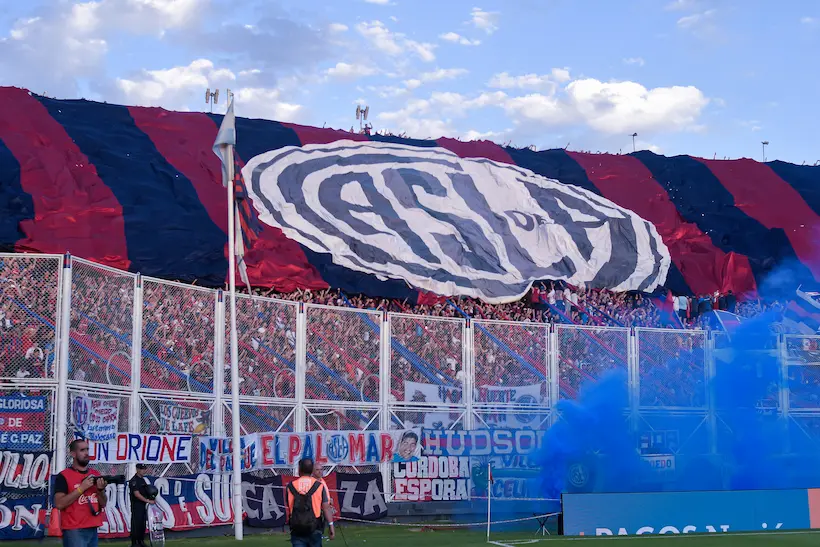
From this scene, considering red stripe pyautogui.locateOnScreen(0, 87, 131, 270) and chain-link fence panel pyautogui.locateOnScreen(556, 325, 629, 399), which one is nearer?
red stripe pyautogui.locateOnScreen(0, 87, 131, 270)

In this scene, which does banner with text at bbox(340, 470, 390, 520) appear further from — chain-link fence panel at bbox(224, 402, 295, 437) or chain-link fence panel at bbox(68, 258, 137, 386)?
chain-link fence panel at bbox(68, 258, 137, 386)

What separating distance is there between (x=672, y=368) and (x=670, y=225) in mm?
8816

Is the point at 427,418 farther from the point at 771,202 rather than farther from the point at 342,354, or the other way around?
the point at 771,202

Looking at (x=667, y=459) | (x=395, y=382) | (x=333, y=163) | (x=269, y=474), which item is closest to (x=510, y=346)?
(x=395, y=382)

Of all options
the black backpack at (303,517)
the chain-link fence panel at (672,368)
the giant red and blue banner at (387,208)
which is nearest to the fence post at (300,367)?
the giant red and blue banner at (387,208)

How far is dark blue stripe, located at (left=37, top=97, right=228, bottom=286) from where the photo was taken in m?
28.0

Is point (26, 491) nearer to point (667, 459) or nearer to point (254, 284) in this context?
point (254, 284)

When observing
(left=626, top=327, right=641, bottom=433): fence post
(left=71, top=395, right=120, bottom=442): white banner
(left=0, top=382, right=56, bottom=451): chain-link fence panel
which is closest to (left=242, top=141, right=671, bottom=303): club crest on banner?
(left=626, top=327, right=641, bottom=433): fence post

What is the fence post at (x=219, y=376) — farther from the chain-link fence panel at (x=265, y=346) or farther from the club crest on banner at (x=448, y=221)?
the club crest on banner at (x=448, y=221)

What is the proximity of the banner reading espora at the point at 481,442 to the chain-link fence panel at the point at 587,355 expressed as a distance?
1635 mm

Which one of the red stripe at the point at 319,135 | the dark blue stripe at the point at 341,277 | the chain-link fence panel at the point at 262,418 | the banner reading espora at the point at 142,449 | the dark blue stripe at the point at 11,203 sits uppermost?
the red stripe at the point at 319,135

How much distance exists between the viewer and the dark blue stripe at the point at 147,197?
28016 millimetres

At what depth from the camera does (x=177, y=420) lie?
21281 mm

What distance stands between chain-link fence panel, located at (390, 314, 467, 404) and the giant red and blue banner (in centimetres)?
467
